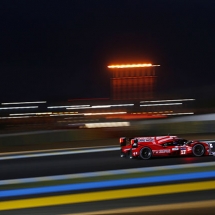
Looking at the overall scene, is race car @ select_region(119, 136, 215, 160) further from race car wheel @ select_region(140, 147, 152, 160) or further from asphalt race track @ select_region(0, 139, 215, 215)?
asphalt race track @ select_region(0, 139, 215, 215)

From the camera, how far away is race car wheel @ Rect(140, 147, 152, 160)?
11.3 m

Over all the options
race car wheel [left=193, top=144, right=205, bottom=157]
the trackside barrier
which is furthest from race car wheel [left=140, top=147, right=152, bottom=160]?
the trackside barrier

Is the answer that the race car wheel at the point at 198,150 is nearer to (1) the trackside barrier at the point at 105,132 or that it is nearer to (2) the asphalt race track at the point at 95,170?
(2) the asphalt race track at the point at 95,170

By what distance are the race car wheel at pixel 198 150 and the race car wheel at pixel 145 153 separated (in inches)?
43.5

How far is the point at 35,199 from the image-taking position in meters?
7.14

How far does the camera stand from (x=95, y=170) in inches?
390

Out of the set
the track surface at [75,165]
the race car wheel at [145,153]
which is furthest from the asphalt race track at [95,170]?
the race car wheel at [145,153]

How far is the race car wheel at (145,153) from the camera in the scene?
11.3 metres

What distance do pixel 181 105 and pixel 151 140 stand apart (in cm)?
3226

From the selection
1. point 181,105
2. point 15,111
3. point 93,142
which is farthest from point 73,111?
point 93,142

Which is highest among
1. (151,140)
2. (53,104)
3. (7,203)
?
(53,104)

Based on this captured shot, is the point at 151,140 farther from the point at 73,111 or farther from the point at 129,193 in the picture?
the point at 73,111

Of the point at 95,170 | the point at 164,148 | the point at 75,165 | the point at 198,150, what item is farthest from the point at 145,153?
the point at 95,170

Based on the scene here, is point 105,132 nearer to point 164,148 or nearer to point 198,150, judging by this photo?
point 164,148
